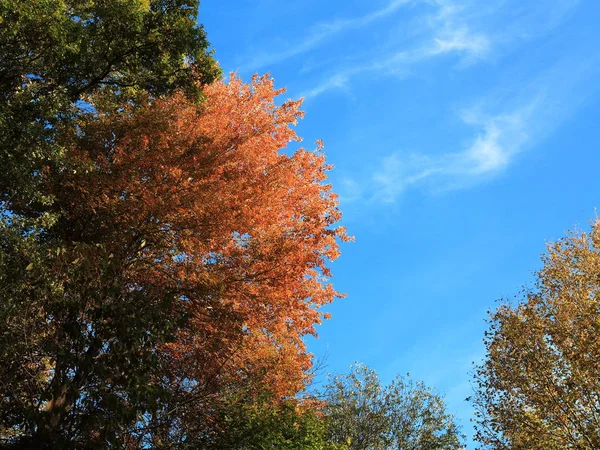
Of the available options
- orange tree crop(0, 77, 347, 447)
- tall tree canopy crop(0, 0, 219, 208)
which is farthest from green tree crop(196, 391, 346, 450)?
tall tree canopy crop(0, 0, 219, 208)

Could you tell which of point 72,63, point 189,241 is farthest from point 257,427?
point 72,63

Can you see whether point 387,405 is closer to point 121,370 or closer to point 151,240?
point 151,240

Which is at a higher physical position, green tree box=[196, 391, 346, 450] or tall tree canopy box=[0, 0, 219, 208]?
tall tree canopy box=[0, 0, 219, 208]

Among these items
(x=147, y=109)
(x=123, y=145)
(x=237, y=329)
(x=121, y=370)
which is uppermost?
(x=147, y=109)

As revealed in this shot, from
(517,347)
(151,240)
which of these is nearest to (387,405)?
(517,347)

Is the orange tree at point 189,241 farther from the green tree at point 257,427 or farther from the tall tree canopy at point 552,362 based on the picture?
the tall tree canopy at point 552,362

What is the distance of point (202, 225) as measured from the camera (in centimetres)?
1391

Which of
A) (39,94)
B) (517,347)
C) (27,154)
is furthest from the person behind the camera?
(517,347)

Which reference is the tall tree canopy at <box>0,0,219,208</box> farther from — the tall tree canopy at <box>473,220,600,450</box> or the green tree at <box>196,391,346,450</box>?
the tall tree canopy at <box>473,220,600,450</box>

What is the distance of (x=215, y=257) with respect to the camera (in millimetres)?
15422

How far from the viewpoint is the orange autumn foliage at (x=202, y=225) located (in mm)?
14000

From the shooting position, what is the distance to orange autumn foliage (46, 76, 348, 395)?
14.0 meters

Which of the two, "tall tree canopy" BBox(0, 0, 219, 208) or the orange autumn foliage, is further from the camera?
the orange autumn foliage

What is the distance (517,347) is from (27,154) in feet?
60.2
